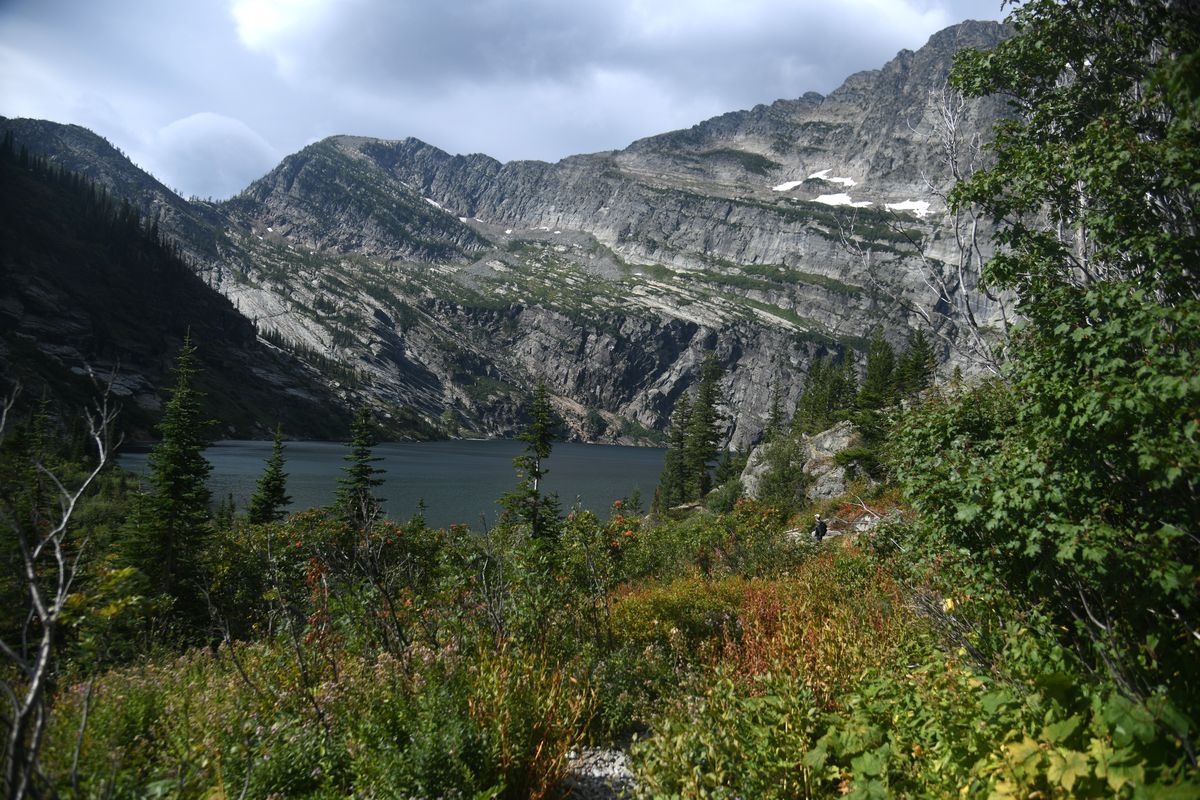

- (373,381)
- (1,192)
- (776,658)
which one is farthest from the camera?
(373,381)

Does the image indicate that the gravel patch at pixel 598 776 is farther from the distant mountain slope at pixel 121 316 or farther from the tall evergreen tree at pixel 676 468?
the distant mountain slope at pixel 121 316

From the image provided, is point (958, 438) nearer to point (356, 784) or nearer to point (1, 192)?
point (356, 784)

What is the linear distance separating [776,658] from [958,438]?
2929 mm

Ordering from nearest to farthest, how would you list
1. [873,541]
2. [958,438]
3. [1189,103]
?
[1189,103], [958,438], [873,541]

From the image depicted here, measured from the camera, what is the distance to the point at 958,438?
5.20 metres

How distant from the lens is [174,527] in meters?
17.1

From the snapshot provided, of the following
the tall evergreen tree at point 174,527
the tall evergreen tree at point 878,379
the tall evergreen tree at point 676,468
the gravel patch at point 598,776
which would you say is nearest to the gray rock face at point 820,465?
the tall evergreen tree at point 878,379

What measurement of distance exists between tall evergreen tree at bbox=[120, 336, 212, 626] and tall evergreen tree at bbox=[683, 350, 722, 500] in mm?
44593

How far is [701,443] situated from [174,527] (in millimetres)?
47213

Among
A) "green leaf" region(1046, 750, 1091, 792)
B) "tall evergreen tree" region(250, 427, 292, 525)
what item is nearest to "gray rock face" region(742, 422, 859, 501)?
"green leaf" region(1046, 750, 1091, 792)

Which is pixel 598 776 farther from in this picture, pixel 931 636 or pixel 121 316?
pixel 121 316

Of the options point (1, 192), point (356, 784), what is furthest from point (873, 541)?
point (1, 192)

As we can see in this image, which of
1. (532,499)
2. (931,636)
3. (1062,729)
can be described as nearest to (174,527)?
(532,499)

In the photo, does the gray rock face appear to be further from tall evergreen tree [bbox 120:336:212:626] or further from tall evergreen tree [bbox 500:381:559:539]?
tall evergreen tree [bbox 120:336:212:626]
